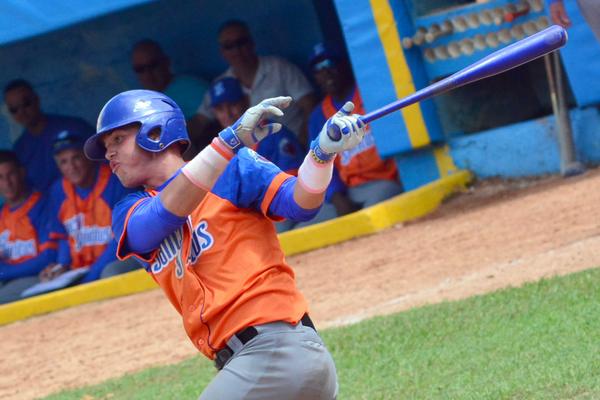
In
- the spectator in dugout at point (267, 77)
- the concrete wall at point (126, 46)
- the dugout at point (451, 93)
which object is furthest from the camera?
the concrete wall at point (126, 46)

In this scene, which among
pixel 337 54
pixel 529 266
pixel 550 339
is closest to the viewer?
pixel 550 339

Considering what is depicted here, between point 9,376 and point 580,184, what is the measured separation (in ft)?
14.0

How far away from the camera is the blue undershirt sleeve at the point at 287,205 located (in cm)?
328

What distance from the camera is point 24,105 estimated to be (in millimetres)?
11523

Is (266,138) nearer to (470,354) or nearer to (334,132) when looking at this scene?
(470,354)

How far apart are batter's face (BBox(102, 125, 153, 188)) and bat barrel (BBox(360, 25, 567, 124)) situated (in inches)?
27.1

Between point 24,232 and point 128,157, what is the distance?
7.90m

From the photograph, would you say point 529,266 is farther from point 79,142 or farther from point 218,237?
point 79,142

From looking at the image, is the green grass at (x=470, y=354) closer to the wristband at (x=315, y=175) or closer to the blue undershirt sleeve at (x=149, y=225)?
the wristband at (x=315, y=175)

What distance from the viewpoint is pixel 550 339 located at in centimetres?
526

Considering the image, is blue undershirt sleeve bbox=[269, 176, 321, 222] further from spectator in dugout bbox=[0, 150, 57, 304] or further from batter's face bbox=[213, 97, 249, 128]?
spectator in dugout bbox=[0, 150, 57, 304]

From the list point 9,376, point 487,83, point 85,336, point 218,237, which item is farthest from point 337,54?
point 218,237

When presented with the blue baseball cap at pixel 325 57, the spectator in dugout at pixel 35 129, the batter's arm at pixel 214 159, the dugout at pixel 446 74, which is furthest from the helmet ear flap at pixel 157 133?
the spectator in dugout at pixel 35 129

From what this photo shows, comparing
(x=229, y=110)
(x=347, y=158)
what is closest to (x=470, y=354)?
(x=347, y=158)
